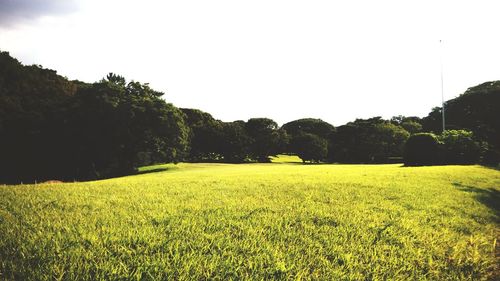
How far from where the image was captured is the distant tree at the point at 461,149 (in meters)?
28.5

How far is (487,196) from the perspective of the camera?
12.1m

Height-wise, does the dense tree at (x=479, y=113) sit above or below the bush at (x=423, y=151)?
above

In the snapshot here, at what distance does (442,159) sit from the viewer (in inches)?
1139

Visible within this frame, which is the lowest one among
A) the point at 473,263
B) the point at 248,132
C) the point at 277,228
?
the point at 473,263

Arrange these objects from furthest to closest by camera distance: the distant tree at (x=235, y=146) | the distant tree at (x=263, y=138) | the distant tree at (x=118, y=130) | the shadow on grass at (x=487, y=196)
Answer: the distant tree at (x=263, y=138) → the distant tree at (x=235, y=146) → the distant tree at (x=118, y=130) → the shadow on grass at (x=487, y=196)

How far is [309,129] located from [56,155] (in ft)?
253

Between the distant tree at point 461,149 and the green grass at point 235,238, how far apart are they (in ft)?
79.0

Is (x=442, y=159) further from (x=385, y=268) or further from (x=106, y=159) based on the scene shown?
(x=106, y=159)

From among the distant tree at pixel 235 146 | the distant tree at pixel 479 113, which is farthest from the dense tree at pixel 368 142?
the distant tree at pixel 235 146

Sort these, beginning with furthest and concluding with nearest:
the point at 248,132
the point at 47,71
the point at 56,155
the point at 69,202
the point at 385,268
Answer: the point at 248,132
the point at 47,71
the point at 56,155
the point at 69,202
the point at 385,268

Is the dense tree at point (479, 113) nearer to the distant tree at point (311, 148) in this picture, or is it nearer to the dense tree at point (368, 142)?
the dense tree at point (368, 142)

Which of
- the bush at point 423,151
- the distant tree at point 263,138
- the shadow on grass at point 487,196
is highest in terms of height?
the distant tree at point 263,138

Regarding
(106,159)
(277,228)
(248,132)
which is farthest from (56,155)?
(248,132)

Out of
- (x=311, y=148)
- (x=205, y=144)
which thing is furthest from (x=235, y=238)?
(x=311, y=148)
